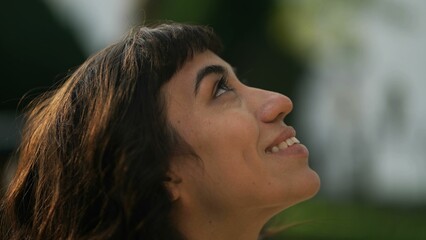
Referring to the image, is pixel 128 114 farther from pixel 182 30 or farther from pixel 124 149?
pixel 182 30

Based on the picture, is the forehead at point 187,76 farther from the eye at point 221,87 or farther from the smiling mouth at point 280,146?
the smiling mouth at point 280,146

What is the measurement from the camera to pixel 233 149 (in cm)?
261

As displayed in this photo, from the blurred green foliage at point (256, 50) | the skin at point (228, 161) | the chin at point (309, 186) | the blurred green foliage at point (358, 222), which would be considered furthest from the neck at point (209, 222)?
the blurred green foliage at point (358, 222)

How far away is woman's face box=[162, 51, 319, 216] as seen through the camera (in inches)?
102

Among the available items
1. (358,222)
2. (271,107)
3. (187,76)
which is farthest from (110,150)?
(358,222)

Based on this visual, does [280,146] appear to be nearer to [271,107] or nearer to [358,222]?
[271,107]

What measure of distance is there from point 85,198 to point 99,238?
0.42 ft

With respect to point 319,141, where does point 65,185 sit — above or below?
above

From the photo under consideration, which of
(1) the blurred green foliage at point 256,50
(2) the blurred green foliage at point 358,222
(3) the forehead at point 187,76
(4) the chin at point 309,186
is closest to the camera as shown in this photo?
(4) the chin at point 309,186

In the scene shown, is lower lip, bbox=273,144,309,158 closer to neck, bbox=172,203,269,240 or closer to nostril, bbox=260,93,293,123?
nostril, bbox=260,93,293,123

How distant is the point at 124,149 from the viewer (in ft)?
8.45

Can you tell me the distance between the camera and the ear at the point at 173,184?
8.67 ft

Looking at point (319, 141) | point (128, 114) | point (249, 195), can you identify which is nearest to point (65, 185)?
point (128, 114)

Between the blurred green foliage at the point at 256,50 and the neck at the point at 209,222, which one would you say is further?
the blurred green foliage at the point at 256,50
